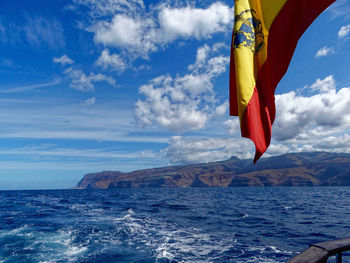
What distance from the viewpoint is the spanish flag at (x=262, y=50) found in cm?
373

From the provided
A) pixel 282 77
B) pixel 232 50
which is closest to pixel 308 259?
pixel 282 77

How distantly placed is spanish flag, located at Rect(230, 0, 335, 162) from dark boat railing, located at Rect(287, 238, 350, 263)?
146 cm

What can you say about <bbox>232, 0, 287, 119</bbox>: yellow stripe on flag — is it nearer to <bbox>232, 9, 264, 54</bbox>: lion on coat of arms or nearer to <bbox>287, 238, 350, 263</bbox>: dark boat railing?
<bbox>232, 9, 264, 54</bbox>: lion on coat of arms

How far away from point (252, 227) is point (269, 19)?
24723 millimetres

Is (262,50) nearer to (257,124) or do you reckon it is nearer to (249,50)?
(249,50)

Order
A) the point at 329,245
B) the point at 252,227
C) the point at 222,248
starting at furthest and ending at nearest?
the point at 252,227 → the point at 222,248 → the point at 329,245

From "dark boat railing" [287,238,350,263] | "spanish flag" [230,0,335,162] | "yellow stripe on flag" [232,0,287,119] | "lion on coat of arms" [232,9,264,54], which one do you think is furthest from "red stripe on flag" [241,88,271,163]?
"dark boat railing" [287,238,350,263]

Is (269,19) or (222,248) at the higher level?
(269,19)

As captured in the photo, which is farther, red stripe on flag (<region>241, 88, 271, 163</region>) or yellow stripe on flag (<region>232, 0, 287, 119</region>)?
yellow stripe on flag (<region>232, 0, 287, 119</region>)

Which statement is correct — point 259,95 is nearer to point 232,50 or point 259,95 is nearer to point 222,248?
point 232,50

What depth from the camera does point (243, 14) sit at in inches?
160

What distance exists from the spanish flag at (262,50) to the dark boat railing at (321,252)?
1462mm

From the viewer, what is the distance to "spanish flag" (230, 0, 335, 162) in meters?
3.73

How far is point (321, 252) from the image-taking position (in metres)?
2.51
